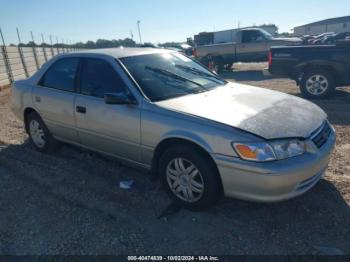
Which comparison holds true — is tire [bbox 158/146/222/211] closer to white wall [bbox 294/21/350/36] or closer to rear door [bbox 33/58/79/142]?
rear door [bbox 33/58/79/142]

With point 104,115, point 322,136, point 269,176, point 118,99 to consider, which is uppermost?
point 118,99

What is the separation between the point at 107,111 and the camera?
4.04 meters

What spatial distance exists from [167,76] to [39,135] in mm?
2581

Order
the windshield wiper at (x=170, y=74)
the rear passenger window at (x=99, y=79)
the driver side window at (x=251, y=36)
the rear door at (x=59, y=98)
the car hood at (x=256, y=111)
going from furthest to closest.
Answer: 1. the driver side window at (x=251, y=36)
2. the rear door at (x=59, y=98)
3. the windshield wiper at (x=170, y=74)
4. the rear passenger window at (x=99, y=79)
5. the car hood at (x=256, y=111)

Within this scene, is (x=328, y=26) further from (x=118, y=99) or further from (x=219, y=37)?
(x=118, y=99)

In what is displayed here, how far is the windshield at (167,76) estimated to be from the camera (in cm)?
391

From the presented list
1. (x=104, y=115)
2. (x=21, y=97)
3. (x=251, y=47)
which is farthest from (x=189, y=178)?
(x=251, y=47)

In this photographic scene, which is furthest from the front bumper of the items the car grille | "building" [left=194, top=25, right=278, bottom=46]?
"building" [left=194, top=25, right=278, bottom=46]

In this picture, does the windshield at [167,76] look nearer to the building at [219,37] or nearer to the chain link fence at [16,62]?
the chain link fence at [16,62]

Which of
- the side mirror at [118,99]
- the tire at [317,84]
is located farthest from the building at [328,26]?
the side mirror at [118,99]

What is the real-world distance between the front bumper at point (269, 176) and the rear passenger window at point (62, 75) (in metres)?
2.54

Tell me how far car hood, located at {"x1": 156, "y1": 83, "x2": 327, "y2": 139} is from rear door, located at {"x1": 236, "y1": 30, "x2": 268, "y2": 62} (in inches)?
585

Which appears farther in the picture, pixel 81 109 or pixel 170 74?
pixel 81 109

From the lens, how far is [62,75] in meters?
4.90
